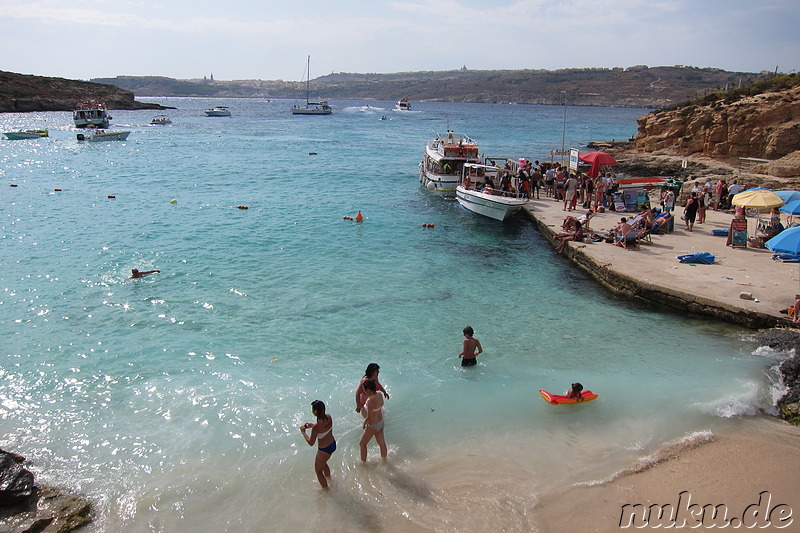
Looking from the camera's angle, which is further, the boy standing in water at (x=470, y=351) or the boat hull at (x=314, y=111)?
the boat hull at (x=314, y=111)

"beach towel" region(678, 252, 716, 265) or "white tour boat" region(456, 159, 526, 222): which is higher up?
"white tour boat" region(456, 159, 526, 222)

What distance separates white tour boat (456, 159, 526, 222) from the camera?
24.1m

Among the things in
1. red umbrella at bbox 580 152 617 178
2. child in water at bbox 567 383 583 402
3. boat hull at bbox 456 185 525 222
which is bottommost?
child in water at bbox 567 383 583 402

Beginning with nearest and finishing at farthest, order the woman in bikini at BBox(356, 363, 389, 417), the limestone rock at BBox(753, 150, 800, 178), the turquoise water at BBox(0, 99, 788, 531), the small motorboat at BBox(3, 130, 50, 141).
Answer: the turquoise water at BBox(0, 99, 788, 531) → the woman in bikini at BBox(356, 363, 389, 417) → the limestone rock at BBox(753, 150, 800, 178) → the small motorboat at BBox(3, 130, 50, 141)

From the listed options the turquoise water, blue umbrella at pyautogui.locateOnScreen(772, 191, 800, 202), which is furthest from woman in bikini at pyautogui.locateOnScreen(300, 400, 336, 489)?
blue umbrella at pyautogui.locateOnScreen(772, 191, 800, 202)

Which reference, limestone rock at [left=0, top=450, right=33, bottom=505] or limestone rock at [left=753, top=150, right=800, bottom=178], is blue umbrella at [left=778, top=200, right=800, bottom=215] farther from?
limestone rock at [left=0, top=450, right=33, bottom=505]

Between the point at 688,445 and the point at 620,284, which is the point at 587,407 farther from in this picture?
the point at 620,284

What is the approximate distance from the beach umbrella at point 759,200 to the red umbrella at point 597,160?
6509 millimetres

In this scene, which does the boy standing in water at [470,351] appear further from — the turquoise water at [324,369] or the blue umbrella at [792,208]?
the blue umbrella at [792,208]

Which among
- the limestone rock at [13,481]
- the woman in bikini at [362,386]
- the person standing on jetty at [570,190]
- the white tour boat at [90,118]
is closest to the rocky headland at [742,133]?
the person standing on jetty at [570,190]

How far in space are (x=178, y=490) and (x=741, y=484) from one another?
8.14 meters

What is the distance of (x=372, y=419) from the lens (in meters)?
8.07

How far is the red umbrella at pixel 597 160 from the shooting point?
23.4 m

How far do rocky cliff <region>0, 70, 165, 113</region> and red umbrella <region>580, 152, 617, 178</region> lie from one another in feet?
382
